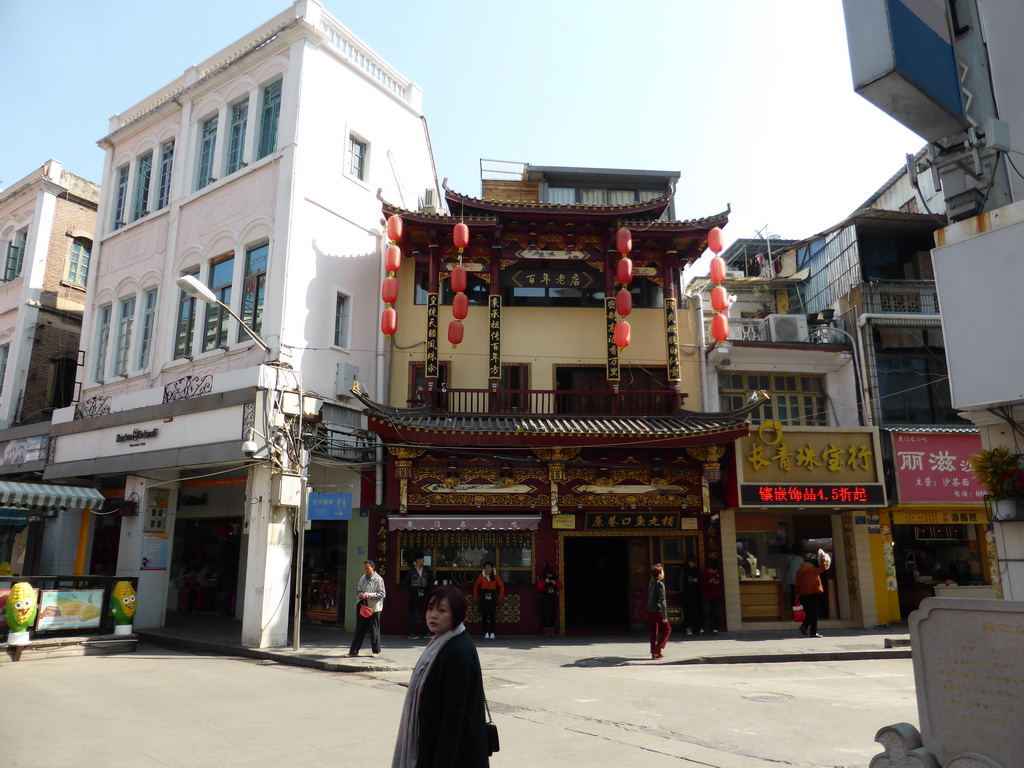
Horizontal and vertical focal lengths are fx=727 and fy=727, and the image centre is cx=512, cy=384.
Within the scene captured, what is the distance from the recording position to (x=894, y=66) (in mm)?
7844

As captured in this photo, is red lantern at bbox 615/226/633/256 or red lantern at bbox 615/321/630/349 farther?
red lantern at bbox 615/226/633/256

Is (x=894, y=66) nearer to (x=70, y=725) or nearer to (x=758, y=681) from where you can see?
(x=758, y=681)

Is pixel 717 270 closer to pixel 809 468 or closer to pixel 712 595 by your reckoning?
pixel 809 468

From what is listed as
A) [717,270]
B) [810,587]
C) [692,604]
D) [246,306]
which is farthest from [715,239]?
[246,306]

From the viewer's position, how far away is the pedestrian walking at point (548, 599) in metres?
16.8

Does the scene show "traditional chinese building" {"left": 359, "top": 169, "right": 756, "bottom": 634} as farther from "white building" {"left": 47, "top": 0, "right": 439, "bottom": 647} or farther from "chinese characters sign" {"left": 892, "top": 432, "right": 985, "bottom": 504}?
"chinese characters sign" {"left": 892, "top": 432, "right": 985, "bottom": 504}

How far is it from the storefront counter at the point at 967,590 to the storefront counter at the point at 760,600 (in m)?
4.15

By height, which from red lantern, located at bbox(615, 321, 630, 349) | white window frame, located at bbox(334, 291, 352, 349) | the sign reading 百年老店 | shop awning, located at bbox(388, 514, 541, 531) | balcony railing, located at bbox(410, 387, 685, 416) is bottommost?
shop awning, located at bbox(388, 514, 541, 531)

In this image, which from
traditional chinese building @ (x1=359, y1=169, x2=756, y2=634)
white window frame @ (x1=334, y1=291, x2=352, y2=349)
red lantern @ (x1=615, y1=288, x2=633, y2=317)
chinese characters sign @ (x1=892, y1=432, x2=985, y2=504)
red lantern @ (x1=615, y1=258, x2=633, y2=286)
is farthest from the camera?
chinese characters sign @ (x1=892, y1=432, x2=985, y2=504)

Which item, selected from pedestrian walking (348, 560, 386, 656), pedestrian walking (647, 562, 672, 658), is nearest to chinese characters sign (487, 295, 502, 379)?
pedestrian walking (348, 560, 386, 656)

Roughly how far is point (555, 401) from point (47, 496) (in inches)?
495

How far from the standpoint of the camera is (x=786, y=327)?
2042 cm

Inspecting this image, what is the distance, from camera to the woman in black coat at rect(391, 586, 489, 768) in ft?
11.5

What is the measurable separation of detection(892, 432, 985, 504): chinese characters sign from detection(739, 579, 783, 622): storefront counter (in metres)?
4.01
